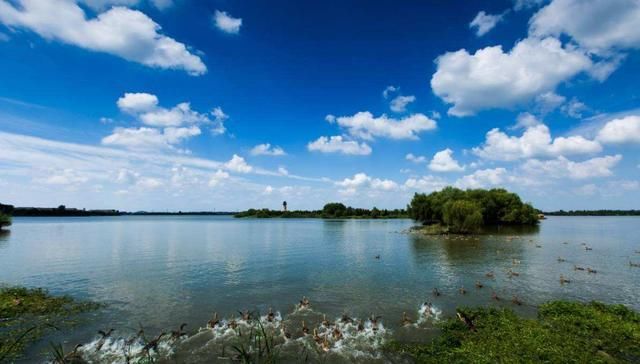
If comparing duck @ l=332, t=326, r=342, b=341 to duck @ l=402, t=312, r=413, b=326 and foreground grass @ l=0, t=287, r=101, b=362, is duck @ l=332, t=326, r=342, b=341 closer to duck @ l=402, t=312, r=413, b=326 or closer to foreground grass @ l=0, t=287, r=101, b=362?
duck @ l=402, t=312, r=413, b=326

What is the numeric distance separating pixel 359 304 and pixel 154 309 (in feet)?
53.6

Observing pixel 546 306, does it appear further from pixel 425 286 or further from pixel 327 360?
pixel 327 360

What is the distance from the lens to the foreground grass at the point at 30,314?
20.0m

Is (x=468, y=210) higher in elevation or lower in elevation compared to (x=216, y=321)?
higher

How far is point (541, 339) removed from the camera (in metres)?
18.6

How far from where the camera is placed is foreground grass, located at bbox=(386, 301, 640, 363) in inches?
658

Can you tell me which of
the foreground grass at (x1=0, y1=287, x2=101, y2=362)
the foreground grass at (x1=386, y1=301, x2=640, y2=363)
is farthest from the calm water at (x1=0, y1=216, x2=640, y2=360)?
the foreground grass at (x1=386, y1=301, x2=640, y2=363)

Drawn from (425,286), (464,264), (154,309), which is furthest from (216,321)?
(464,264)

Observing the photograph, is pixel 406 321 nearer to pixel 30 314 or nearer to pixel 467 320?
pixel 467 320

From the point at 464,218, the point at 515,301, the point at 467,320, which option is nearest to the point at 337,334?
the point at 467,320

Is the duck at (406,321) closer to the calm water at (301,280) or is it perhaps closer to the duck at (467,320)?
the calm water at (301,280)

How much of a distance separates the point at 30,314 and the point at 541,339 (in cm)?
3371

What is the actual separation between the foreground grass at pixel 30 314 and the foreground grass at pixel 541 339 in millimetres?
21156

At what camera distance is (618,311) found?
2325 cm
